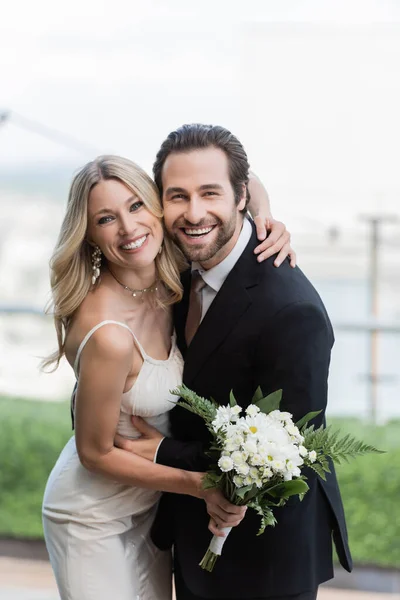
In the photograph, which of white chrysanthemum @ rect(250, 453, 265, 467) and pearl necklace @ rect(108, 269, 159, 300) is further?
pearl necklace @ rect(108, 269, 159, 300)

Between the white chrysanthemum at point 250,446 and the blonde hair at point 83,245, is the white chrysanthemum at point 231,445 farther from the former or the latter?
the blonde hair at point 83,245

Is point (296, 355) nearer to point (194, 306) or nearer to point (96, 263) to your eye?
point (194, 306)

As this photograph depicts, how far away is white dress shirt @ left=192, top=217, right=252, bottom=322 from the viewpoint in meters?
2.09

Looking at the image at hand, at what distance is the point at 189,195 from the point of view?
203cm

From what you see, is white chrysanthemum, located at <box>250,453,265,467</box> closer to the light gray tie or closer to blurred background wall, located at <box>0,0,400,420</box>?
the light gray tie

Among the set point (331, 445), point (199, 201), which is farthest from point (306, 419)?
point (199, 201)

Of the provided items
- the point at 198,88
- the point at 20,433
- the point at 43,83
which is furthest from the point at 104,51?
the point at 20,433

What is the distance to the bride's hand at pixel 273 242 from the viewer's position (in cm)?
206

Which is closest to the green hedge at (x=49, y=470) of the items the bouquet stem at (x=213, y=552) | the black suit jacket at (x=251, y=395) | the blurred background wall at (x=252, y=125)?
the blurred background wall at (x=252, y=125)

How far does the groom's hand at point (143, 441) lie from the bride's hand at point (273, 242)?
19.0 inches

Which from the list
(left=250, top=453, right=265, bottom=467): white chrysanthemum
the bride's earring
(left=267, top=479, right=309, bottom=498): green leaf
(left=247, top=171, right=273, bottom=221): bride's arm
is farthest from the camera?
(left=247, top=171, right=273, bottom=221): bride's arm

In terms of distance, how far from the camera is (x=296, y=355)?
75.4 inches

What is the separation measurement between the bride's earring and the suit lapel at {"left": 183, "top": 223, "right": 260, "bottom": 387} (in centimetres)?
31

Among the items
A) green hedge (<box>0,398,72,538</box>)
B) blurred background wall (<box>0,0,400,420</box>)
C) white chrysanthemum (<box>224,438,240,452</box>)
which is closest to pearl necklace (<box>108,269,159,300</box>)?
white chrysanthemum (<box>224,438,240,452</box>)
